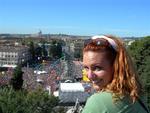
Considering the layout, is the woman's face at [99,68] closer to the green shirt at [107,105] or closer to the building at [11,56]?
the green shirt at [107,105]

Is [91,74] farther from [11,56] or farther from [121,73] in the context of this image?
[11,56]

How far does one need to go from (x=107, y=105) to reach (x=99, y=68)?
154 millimetres

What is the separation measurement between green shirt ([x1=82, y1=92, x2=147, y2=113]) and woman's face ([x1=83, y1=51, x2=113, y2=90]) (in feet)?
0.24

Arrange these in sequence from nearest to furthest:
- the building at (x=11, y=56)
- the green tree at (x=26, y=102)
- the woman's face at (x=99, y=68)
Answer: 1. the woman's face at (x=99, y=68)
2. the green tree at (x=26, y=102)
3. the building at (x=11, y=56)

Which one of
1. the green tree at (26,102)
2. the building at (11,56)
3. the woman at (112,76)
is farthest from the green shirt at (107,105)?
the building at (11,56)

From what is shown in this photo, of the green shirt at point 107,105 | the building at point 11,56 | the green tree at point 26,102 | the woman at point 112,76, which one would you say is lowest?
the building at point 11,56

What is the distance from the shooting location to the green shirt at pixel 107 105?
4.73 feet

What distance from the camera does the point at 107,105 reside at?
4.78 ft

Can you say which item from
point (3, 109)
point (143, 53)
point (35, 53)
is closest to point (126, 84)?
point (3, 109)

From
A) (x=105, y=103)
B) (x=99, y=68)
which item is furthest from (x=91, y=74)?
(x=105, y=103)

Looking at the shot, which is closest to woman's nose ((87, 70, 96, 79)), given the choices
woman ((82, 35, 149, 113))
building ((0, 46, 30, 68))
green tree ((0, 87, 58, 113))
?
woman ((82, 35, 149, 113))

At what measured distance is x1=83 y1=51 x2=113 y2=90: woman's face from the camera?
1.56 meters

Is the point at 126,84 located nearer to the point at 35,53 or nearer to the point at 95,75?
the point at 95,75

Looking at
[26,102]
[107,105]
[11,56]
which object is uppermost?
[107,105]
